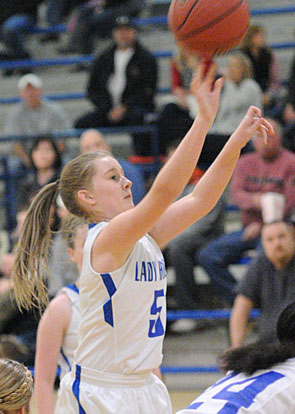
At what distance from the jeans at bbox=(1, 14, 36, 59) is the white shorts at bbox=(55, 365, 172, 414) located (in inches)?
278

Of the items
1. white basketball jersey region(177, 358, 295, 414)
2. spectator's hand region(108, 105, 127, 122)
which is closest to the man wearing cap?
spectator's hand region(108, 105, 127, 122)

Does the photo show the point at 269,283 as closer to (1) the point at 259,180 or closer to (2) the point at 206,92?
(1) the point at 259,180

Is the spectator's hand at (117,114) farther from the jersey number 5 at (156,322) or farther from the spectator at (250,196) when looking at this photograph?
the jersey number 5 at (156,322)

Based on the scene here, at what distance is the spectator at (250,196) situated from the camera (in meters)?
5.73

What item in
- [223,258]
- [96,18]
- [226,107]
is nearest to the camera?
[223,258]

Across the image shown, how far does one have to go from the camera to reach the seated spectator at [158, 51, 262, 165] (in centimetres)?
642

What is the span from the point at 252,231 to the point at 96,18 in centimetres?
403

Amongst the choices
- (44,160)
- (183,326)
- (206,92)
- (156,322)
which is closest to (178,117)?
(44,160)

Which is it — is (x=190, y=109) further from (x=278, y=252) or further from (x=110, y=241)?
(x=110, y=241)

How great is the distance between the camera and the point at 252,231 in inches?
226

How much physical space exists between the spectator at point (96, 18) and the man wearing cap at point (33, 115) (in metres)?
1.52

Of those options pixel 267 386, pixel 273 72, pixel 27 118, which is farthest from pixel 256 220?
pixel 267 386

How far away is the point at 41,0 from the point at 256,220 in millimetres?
5102

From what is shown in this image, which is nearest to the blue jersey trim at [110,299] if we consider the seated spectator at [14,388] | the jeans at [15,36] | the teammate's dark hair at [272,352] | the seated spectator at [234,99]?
the seated spectator at [14,388]
